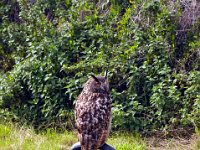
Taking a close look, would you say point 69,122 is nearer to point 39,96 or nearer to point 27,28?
point 39,96

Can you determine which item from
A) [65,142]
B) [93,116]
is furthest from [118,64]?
[93,116]

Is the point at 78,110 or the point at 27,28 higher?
the point at 27,28

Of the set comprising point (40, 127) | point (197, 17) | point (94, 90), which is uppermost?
point (197, 17)

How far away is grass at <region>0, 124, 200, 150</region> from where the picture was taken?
7.15 meters

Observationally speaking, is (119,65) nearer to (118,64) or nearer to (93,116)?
(118,64)

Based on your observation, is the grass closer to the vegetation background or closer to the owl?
the vegetation background

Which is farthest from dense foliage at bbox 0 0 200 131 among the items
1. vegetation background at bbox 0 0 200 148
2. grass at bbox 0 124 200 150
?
grass at bbox 0 124 200 150

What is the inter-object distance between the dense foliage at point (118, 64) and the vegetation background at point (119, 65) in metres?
0.01

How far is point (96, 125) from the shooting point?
5551 mm

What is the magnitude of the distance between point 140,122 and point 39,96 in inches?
64.5

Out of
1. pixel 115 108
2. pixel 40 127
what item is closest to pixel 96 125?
pixel 115 108

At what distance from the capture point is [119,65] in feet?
26.2

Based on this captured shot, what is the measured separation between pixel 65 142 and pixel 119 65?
4.66 feet

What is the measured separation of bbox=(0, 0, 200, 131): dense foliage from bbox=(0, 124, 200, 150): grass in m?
0.23
